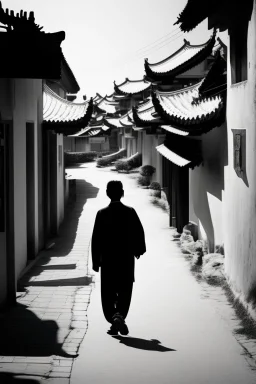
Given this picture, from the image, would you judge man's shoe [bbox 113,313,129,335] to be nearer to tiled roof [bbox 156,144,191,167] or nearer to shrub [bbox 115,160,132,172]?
Result: tiled roof [bbox 156,144,191,167]

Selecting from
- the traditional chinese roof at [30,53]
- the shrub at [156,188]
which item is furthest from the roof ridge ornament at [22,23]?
the shrub at [156,188]

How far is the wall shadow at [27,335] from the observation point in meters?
6.27

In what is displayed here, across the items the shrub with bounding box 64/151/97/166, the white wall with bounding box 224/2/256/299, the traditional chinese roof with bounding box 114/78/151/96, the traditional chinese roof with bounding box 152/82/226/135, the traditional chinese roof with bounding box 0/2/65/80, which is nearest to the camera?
the traditional chinese roof with bounding box 0/2/65/80

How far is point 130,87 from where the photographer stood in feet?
175

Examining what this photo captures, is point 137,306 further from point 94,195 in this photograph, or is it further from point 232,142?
point 94,195

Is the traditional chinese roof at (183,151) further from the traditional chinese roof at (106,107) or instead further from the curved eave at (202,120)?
the traditional chinese roof at (106,107)

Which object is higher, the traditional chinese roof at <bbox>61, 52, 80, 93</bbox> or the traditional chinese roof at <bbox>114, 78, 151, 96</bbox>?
the traditional chinese roof at <bbox>114, 78, 151, 96</bbox>

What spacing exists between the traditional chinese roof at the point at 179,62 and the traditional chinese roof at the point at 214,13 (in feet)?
46.4

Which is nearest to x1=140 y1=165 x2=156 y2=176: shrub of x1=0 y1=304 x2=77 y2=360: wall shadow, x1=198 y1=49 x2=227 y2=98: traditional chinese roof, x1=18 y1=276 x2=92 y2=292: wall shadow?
x1=198 y1=49 x2=227 y2=98: traditional chinese roof

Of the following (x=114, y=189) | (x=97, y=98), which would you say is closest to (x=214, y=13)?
(x=114, y=189)

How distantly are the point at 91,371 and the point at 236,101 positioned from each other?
5.08 metres

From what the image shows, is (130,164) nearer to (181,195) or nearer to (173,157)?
(181,195)

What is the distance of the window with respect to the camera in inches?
349

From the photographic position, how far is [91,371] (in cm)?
564
